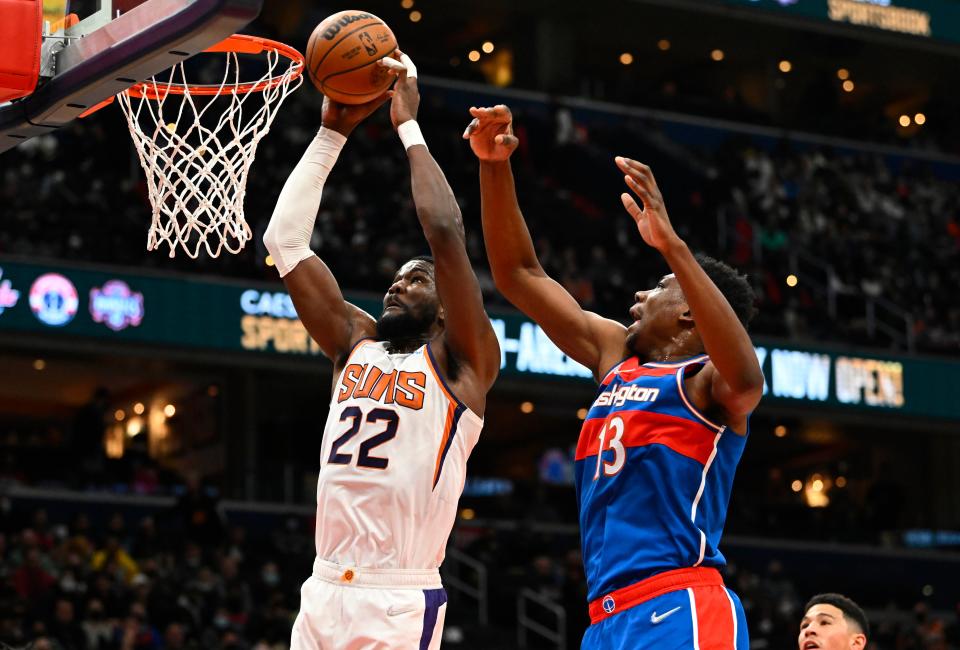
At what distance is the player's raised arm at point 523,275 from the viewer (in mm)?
5676

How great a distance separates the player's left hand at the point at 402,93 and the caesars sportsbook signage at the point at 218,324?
12592mm

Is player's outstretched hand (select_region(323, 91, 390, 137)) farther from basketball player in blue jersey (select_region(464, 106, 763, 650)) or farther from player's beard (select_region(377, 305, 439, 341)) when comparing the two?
basketball player in blue jersey (select_region(464, 106, 763, 650))

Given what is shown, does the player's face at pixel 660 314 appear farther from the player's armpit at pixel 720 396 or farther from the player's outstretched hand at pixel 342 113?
the player's outstretched hand at pixel 342 113

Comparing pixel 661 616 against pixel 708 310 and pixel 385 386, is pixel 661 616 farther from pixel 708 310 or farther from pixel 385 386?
pixel 385 386

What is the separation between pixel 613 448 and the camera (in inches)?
205

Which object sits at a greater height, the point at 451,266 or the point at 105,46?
the point at 105,46

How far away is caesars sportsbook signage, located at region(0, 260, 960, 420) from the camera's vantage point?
1811cm

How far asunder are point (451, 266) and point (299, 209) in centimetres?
79

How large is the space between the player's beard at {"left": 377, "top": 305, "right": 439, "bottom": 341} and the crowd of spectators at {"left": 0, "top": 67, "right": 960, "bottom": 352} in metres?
13.1

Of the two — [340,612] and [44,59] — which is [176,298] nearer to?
[44,59]

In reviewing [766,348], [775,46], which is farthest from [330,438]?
[775,46]

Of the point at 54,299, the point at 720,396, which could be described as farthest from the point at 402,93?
the point at 54,299

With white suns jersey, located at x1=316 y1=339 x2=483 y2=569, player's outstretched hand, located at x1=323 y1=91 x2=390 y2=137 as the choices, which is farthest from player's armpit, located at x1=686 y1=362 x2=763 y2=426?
player's outstretched hand, located at x1=323 y1=91 x2=390 y2=137

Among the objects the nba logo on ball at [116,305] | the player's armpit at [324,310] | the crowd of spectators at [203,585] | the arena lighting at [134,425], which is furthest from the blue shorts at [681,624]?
the arena lighting at [134,425]
